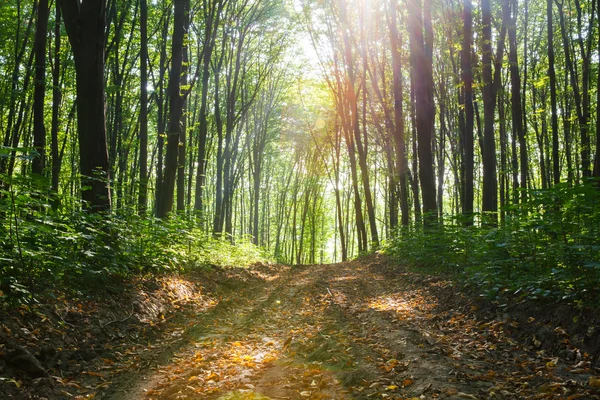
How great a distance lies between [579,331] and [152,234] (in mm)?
7206

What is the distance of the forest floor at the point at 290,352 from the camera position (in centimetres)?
342

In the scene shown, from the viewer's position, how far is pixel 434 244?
35.7ft

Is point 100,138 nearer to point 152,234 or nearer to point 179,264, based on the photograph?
point 152,234

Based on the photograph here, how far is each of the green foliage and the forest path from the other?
25.0 inches

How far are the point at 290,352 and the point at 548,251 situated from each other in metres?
3.75

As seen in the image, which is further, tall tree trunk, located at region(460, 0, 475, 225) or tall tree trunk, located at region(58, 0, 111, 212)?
tall tree trunk, located at region(460, 0, 475, 225)

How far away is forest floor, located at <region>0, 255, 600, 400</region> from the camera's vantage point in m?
3.42

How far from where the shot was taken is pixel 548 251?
545 cm

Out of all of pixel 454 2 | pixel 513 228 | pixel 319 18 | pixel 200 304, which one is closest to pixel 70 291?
pixel 200 304

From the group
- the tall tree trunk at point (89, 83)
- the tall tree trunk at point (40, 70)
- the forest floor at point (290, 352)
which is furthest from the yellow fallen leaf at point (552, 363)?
the tall tree trunk at point (40, 70)

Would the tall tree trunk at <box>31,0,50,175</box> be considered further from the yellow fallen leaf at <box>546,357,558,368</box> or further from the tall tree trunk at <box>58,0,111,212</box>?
the yellow fallen leaf at <box>546,357,558,368</box>

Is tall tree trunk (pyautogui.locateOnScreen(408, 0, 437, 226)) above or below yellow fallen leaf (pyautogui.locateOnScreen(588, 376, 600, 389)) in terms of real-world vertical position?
above

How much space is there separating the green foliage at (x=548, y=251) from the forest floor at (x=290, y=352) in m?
0.39

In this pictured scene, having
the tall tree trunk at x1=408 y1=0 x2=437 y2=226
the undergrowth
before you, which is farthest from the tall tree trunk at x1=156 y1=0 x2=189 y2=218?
the tall tree trunk at x1=408 y1=0 x2=437 y2=226
